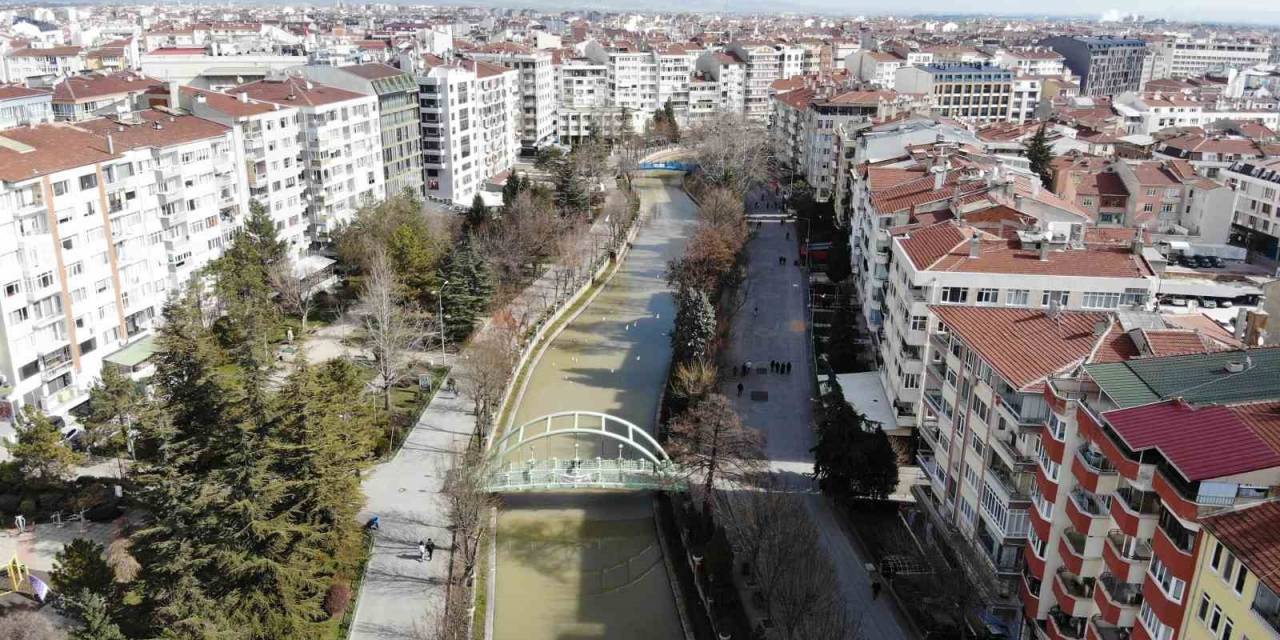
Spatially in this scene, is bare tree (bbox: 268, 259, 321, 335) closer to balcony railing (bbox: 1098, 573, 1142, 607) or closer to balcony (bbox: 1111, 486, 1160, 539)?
balcony railing (bbox: 1098, 573, 1142, 607)

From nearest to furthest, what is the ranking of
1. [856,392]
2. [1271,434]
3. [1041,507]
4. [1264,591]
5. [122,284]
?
[1264,591] → [1271,434] → [1041,507] → [856,392] → [122,284]

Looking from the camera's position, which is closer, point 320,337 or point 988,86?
point 320,337

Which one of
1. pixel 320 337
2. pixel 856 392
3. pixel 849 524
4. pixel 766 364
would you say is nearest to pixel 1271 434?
pixel 849 524

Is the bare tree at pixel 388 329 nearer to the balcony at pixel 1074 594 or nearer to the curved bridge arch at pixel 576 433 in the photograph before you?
the curved bridge arch at pixel 576 433

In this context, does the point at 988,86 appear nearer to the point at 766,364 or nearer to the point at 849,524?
the point at 766,364

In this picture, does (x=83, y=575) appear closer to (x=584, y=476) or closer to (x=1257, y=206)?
(x=584, y=476)

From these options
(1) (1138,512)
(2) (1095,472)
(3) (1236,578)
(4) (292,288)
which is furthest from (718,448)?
(4) (292,288)

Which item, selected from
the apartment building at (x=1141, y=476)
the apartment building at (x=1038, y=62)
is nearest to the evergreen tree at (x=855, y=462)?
the apartment building at (x=1141, y=476)
